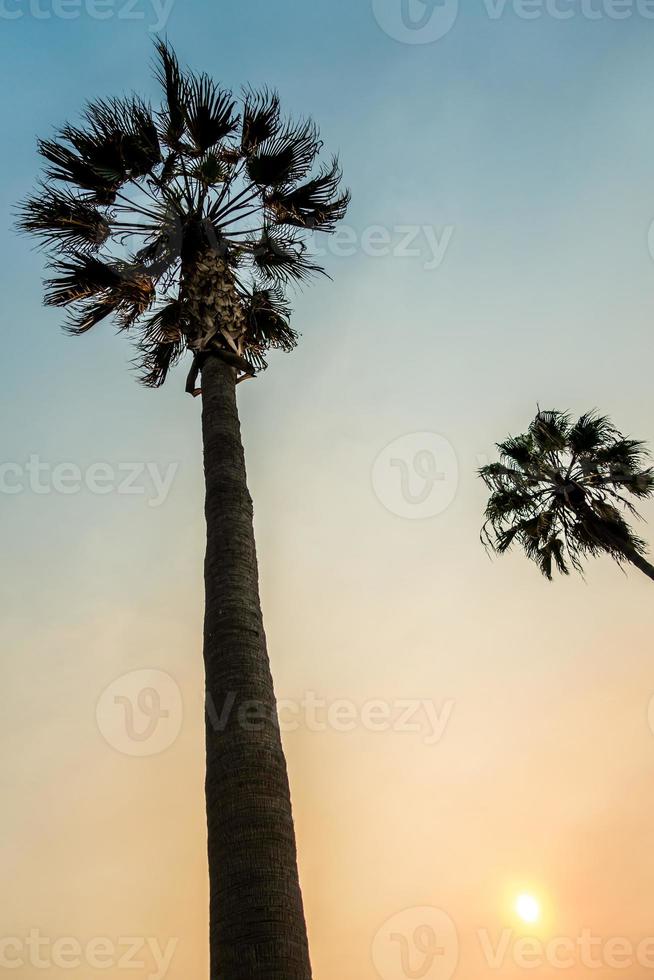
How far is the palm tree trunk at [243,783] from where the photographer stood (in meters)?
4.36

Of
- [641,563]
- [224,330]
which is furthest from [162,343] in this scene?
[641,563]

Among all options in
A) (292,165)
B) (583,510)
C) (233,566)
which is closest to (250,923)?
(233,566)

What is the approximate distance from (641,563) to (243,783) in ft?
41.8

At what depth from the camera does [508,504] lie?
17047 mm

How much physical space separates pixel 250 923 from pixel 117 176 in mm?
9449

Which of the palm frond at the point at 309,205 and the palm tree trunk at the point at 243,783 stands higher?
the palm frond at the point at 309,205

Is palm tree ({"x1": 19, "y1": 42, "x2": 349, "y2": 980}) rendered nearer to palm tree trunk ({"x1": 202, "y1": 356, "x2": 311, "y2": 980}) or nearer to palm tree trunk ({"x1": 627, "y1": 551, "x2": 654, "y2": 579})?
palm tree trunk ({"x1": 202, "y1": 356, "x2": 311, "y2": 980})

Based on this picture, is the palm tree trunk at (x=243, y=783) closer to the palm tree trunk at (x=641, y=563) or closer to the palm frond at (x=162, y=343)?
the palm frond at (x=162, y=343)

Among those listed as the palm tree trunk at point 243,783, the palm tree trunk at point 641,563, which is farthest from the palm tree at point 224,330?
the palm tree trunk at point 641,563

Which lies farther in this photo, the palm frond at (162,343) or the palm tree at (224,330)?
the palm frond at (162,343)

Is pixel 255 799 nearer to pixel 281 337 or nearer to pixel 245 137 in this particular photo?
pixel 281 337

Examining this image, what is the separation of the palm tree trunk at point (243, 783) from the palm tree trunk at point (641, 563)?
11.2m

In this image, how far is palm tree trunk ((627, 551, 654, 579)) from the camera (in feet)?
50.1

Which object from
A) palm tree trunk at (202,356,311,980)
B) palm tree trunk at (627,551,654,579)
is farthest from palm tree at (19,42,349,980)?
palm tree trunk at (627,551,654,579)
